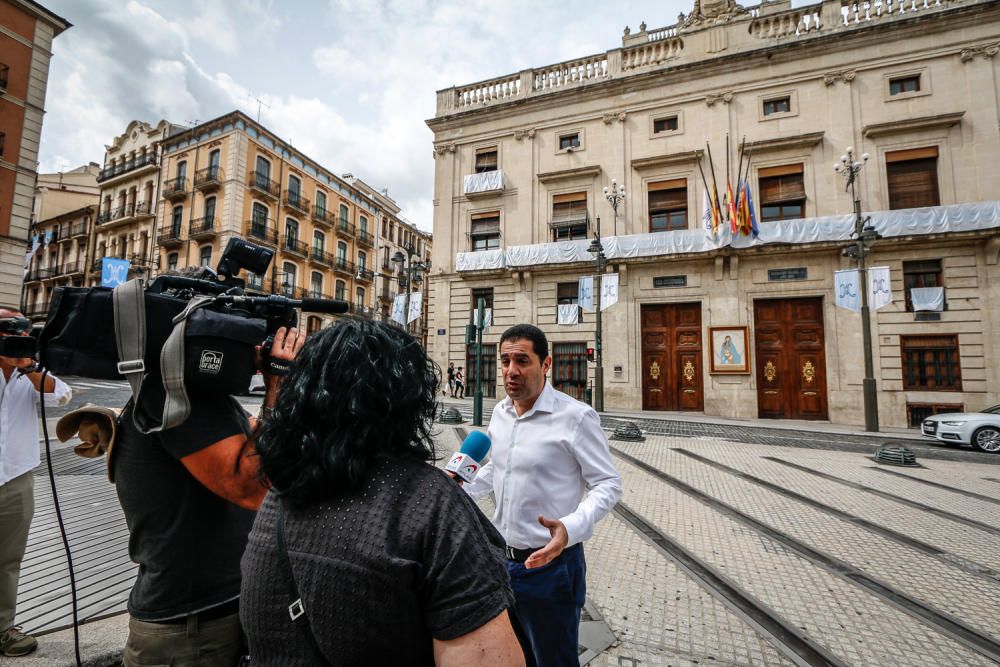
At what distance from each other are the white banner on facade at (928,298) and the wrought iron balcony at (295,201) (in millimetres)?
34689

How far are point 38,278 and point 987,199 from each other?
6097 centimetres

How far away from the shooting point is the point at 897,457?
310 inches

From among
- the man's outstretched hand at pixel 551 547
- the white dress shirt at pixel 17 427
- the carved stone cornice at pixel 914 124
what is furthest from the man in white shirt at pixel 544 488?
the carved stone cornice at pixel 914 124

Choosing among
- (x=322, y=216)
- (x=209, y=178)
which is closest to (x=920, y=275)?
(x=322, y=216)

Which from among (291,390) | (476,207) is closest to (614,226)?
(476,207)

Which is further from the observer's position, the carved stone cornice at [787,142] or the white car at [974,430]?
the carved stone cornice at [787,142]

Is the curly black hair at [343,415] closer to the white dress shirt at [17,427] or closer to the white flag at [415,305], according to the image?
the white dress shirt at [17,427]

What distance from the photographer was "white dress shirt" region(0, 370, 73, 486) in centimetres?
262

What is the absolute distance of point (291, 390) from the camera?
1044mm

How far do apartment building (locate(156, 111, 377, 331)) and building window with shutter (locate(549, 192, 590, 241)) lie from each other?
1178cm

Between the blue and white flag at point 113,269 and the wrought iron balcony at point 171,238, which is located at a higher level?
the wrought iron balcony at point 171,238

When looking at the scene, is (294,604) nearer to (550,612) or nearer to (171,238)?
(550,612)

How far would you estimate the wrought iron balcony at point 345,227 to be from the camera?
120ft

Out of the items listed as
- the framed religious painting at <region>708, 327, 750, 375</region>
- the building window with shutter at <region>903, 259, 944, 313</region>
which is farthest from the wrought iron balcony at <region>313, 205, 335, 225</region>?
the building window with shutter at <region>903, 259, 944, 313</region>
